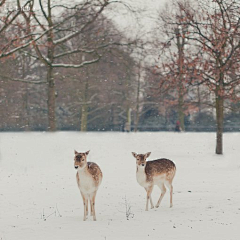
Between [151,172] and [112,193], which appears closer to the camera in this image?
[151,172]

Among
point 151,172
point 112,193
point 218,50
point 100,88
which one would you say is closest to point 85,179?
point 151,172

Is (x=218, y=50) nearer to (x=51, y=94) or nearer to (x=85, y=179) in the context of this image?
(x=51, y=94)

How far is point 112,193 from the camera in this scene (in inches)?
535

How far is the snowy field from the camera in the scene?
899 centimetres

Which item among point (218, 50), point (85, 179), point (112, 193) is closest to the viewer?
point (85, 179)

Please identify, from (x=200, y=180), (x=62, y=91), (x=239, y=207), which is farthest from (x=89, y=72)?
(x=239, y=207)

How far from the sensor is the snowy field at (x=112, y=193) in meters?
8.99

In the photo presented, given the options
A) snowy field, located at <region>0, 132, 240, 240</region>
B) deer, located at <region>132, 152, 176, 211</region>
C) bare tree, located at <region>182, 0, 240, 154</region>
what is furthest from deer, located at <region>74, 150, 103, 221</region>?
bare tree, located at <region>182, 0, 240, 154</region>

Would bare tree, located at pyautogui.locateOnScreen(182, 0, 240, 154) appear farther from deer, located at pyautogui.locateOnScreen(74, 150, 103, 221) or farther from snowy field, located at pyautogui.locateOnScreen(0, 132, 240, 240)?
deer, located at pyautogui.locateOnScreen(74, 150, 103, 221)

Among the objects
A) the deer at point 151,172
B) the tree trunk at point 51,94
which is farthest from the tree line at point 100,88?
the deer at point 151,172

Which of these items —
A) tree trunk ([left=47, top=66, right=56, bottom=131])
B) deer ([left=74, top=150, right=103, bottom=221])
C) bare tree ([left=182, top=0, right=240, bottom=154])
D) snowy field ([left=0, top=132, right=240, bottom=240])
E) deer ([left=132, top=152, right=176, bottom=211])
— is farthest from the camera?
tree trunk ([left=47, top=66, right=56, bottom=131])

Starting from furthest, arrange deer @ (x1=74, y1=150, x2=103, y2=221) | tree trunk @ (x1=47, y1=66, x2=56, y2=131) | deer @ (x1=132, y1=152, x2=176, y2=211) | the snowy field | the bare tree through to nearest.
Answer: tree trunk @ (x1=47, y1=66, x2=56, y2=131) → the bare tree → deer @ (x1=132, y1=152, x2=176, y2=211) → deer @ (x1=74, y1=150, x2=103, y2=221) → the snowy field

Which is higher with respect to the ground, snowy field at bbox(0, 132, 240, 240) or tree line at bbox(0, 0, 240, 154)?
tree line at bbox(0, 0, 240, 154)

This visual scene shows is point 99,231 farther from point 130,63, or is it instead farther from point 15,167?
point 130,63
